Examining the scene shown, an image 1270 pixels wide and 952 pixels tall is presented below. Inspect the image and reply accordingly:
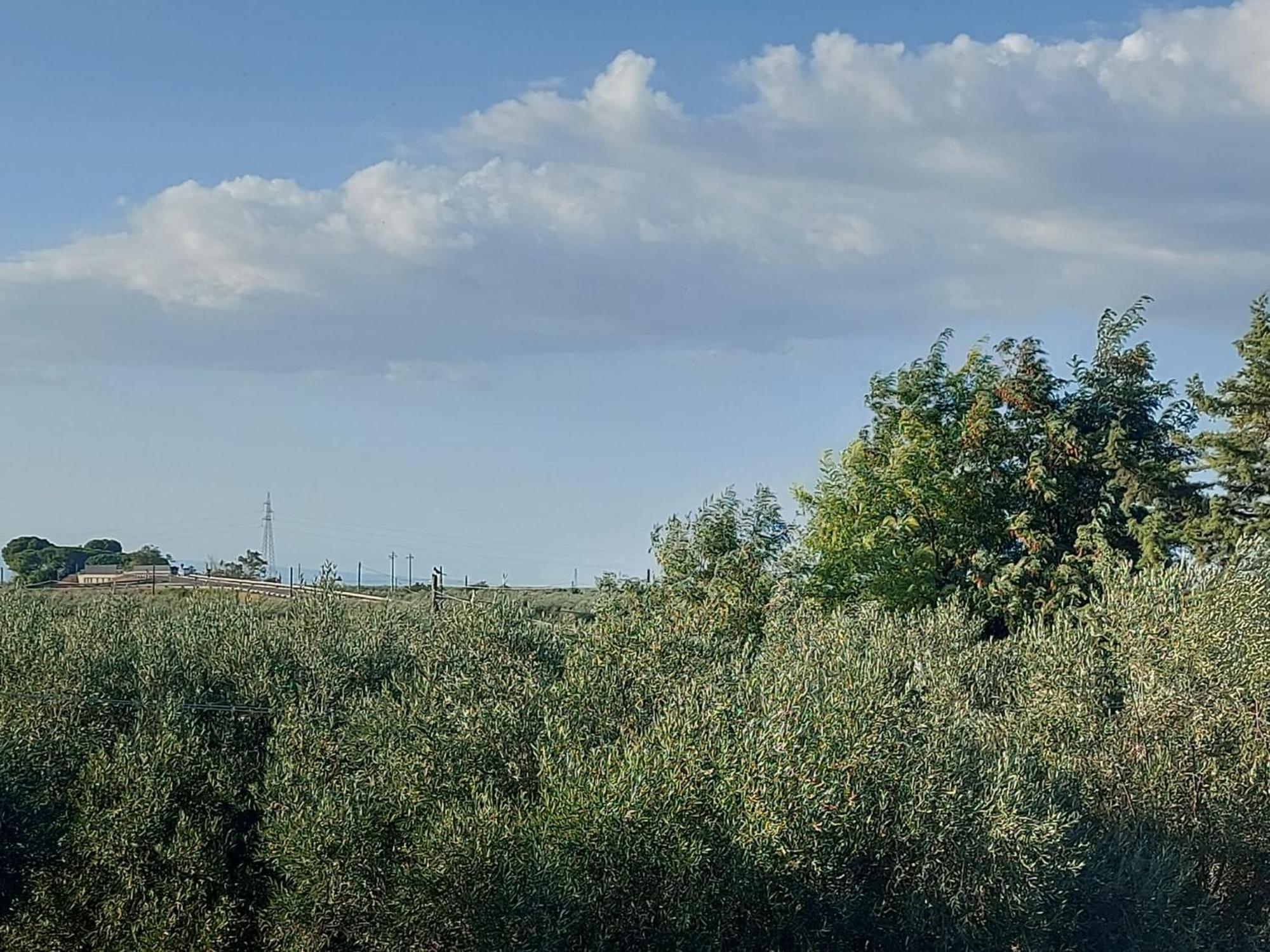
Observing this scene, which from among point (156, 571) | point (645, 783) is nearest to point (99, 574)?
point (156, 571)

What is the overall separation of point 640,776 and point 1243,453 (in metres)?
25.4

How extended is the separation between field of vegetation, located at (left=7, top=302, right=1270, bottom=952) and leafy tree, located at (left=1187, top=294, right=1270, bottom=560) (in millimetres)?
9971

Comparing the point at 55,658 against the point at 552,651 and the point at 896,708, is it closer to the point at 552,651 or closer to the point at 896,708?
the point at 552,651

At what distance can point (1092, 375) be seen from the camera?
46531mm

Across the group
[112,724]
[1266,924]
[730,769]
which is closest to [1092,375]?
[1266,924]

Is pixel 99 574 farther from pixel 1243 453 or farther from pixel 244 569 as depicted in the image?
pixel 1243 453

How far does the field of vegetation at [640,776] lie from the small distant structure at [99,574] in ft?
117

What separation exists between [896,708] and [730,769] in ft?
11.9

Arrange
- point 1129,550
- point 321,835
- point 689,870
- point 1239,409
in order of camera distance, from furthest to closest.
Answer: point 1129,550, point 1239,409, point 321,835, point 689,870

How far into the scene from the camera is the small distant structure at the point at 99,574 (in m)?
71.6

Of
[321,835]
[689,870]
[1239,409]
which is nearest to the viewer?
[689,870]

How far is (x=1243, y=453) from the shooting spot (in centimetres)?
3988

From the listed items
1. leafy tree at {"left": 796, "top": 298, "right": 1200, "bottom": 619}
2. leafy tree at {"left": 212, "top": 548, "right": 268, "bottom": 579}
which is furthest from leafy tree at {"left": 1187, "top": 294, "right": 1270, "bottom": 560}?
leafy tree at {"left": 212, "top": 548, "right": 268, "bottom": 579}

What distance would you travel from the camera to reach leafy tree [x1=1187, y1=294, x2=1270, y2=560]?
39562 millimetres
